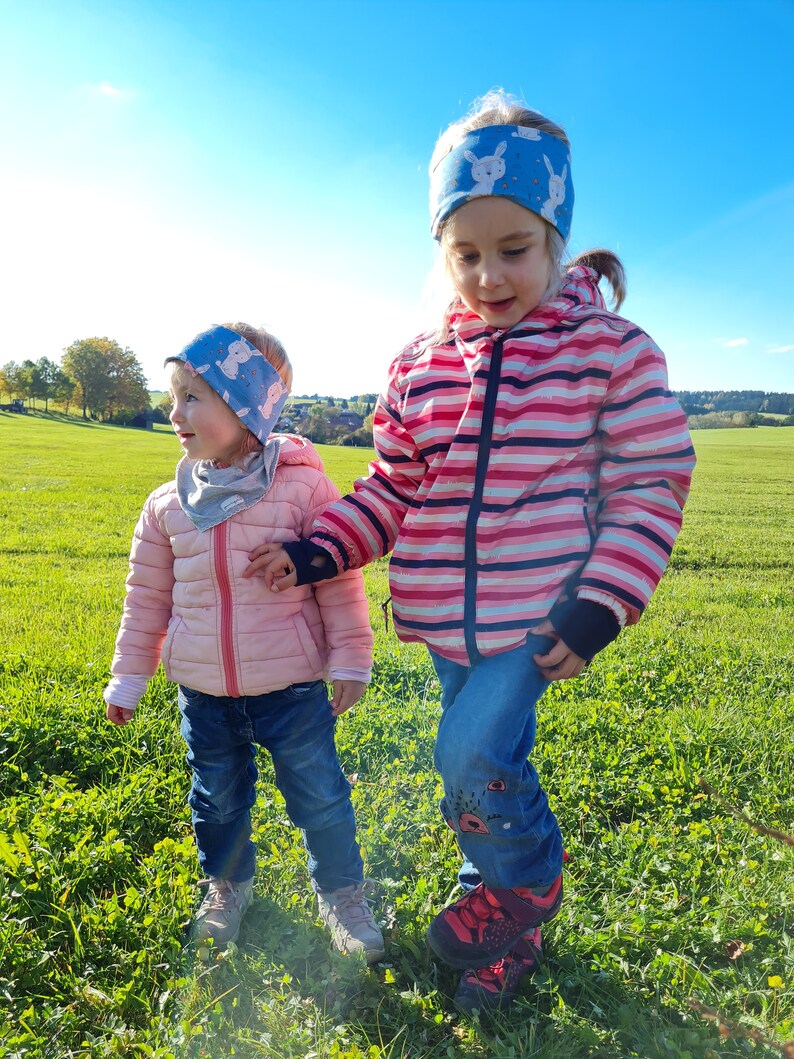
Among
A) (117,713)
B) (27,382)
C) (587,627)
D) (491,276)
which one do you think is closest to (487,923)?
(587,627)

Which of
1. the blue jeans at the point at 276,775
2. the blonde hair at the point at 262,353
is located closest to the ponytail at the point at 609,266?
the blonde hair at the point at 262,353

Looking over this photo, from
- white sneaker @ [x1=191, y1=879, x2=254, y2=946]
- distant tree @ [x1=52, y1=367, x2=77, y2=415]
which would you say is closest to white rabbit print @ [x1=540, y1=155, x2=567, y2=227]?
white sneaker @ [x1=191, y1=879, x2=254, y2=946]

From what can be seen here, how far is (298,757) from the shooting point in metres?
2.42

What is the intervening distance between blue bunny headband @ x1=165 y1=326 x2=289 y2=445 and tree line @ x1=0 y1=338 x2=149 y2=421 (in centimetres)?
7903

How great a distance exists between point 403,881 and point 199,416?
1.83 metres

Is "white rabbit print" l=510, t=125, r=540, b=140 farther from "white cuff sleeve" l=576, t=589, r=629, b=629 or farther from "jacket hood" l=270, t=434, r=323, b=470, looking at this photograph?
"white cuff sleeve" l=576, t=589, r=629, b=629

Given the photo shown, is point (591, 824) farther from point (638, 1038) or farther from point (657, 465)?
point (657, 465)

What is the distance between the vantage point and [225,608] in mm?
2340

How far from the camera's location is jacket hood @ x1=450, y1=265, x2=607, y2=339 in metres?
2.11

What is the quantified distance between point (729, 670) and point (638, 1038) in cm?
286

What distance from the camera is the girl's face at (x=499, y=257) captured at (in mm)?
2045

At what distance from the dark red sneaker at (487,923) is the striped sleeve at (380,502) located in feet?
3.61

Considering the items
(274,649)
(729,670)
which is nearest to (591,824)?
(274,649)

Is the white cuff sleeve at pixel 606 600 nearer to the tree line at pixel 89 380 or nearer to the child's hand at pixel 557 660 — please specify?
the child's hand at pixel 557 660
